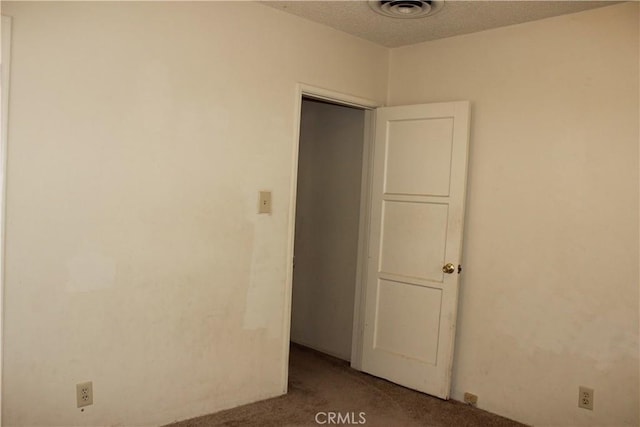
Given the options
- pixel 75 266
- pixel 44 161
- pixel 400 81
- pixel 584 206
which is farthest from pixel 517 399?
pixel 44 161

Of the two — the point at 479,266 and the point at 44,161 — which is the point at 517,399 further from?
the point at 44,161

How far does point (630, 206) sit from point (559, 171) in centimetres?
42

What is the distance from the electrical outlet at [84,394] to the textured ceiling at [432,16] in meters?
2.26

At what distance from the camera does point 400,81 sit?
4.01 meters

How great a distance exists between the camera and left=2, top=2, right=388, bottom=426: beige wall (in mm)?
2527

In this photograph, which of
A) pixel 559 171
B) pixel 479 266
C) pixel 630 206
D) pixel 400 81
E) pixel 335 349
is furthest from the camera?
pixel 335 349

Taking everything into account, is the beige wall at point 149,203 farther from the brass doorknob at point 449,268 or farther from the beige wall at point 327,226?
the brass doorknob at point 449,268

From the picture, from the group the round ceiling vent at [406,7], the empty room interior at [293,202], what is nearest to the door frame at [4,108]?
the empty room interior at [293,202]

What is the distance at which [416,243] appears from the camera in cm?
376

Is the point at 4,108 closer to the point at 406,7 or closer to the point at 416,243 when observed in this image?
the point at 406,7

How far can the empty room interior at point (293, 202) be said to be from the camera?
2596mm

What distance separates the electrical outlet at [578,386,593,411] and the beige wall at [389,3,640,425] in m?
0.03

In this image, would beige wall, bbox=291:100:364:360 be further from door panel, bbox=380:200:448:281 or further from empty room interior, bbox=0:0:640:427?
door panel, bbox=380:200:448:281

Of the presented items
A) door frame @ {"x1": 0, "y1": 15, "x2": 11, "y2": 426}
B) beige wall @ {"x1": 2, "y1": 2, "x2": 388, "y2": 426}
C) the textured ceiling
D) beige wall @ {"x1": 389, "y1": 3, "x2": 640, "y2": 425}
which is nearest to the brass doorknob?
beige wall @ {"x1": 389, "y1": 3, "x2": 640, "y2": 425}
